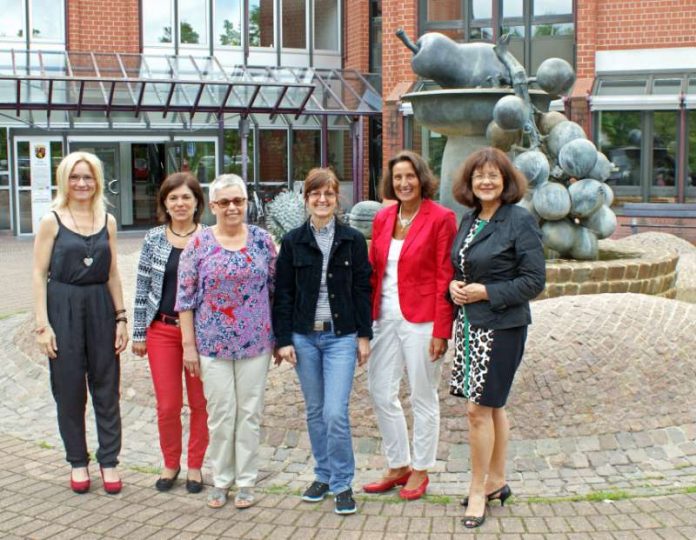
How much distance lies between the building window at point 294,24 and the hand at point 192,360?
23152 millimetres

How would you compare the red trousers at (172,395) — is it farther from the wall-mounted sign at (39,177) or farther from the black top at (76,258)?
the wall-mounted sign at (39,177)

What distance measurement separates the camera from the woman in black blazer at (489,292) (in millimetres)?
4473

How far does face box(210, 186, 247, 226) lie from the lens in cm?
482

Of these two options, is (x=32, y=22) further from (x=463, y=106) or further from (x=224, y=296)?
(x=224, y=296)

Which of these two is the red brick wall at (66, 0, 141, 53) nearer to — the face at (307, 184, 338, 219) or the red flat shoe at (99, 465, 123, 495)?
the red flat shoe at (99, 465, 123, 495)

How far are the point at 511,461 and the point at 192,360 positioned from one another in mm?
2002

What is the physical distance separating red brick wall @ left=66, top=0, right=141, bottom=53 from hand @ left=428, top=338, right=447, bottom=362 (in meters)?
21.2

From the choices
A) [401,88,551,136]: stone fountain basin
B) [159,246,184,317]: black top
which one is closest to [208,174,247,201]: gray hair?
[159,246,184,317]: black top

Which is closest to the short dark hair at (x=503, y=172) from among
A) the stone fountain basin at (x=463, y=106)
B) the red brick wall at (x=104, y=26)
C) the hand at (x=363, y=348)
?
the hand at (x=363, y=348)

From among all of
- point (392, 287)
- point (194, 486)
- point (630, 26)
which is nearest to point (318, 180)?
point (392, 287)

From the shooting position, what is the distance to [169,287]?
5.12 meters

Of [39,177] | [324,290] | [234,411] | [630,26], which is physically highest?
[630,26]

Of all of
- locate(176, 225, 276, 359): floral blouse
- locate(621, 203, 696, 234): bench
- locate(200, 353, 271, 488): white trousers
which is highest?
locate(621, 203, 696, 234): bench

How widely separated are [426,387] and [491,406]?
0.40 metres
